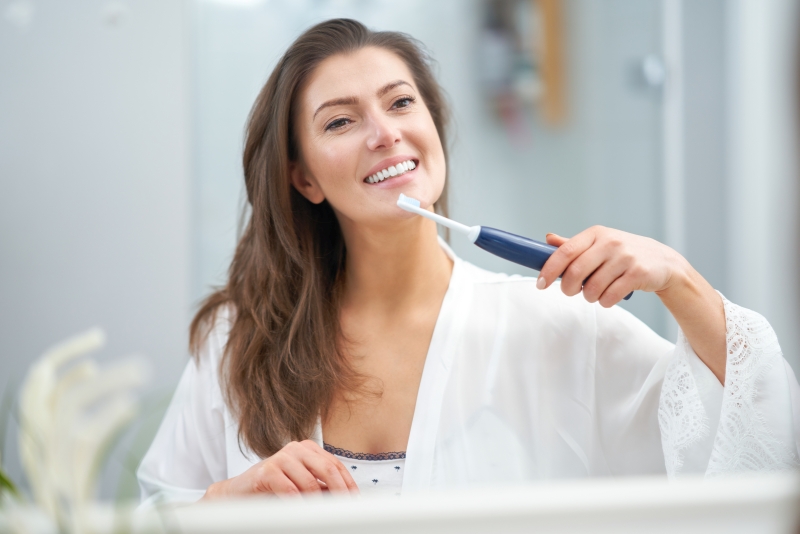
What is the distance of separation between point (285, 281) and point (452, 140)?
2.01 ft

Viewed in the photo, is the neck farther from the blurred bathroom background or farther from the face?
the blurred bathroom background

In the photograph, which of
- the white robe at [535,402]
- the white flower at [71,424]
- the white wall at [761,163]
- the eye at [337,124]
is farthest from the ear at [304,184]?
the white wall at [761,163]

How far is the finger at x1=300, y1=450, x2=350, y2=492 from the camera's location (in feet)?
2.19

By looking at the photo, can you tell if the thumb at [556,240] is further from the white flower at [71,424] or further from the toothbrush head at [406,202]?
the white flower at [71,424]

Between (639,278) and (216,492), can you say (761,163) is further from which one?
(216,492)

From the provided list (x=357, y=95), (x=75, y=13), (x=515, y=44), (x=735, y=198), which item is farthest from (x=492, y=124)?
(x=75, y=13)

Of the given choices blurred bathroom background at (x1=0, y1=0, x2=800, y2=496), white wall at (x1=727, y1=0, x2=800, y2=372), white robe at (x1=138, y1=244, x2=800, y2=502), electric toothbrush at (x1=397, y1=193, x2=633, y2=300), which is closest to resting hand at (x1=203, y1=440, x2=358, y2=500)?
white robe at (x1=138, y1=244, x2=800, y2=502)

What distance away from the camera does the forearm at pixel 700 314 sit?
70cm

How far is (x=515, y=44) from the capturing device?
158 cm

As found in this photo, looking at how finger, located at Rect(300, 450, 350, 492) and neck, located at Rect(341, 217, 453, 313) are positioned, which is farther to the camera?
neck, located at Rect(341, 217, 453, 313)

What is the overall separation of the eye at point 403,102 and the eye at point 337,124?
68mm

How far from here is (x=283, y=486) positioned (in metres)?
0.67

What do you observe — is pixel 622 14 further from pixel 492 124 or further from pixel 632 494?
pixel 632 494

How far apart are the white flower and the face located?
63 cm
